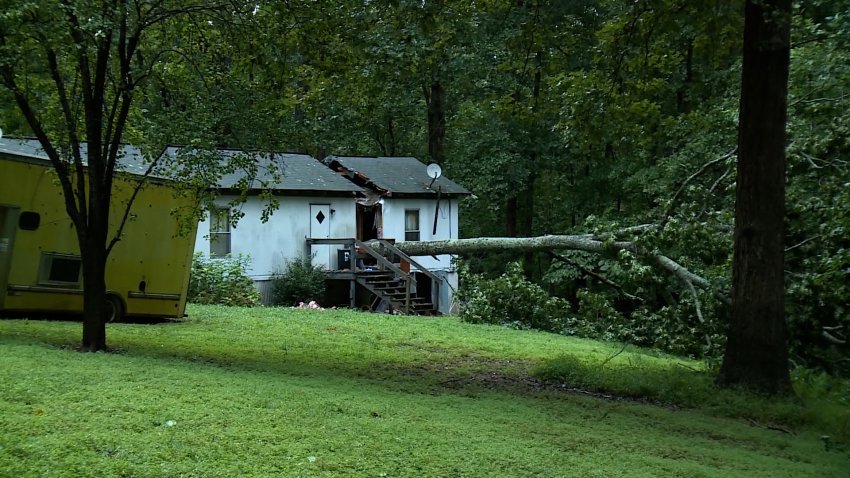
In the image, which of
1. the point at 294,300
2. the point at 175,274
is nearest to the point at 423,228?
the point at 294,300

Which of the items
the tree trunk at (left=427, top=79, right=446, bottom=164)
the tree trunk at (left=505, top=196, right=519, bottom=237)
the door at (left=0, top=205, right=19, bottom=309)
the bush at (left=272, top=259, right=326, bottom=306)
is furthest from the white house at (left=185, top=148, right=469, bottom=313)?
the door at (left=0, top=205, right=19, bottom=309)

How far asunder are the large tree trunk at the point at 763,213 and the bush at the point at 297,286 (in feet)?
56.3

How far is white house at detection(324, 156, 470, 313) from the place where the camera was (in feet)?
93.2

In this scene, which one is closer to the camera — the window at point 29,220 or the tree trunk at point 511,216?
the window at point 29,220

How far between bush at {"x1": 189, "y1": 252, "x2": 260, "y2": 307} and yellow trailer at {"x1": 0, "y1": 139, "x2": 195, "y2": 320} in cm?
595

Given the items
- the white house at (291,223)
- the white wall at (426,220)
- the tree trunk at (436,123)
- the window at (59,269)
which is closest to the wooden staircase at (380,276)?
the white house at (291,223)

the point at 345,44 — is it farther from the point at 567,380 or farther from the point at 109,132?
the point at 567,380

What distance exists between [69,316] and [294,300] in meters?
11.6

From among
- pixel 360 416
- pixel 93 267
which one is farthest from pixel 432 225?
pixel 360 416

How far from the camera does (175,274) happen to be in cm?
1379

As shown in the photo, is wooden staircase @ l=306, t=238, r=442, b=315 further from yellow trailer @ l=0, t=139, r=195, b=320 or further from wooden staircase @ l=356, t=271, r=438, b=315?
yellow trailer @ l=0, t=139, r=195, b=320

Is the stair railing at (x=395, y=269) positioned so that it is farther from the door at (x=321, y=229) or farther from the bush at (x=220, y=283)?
the bush at (x=220, y=283)

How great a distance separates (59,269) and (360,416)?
8.00 metres

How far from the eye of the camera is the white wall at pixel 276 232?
81.4 feet
